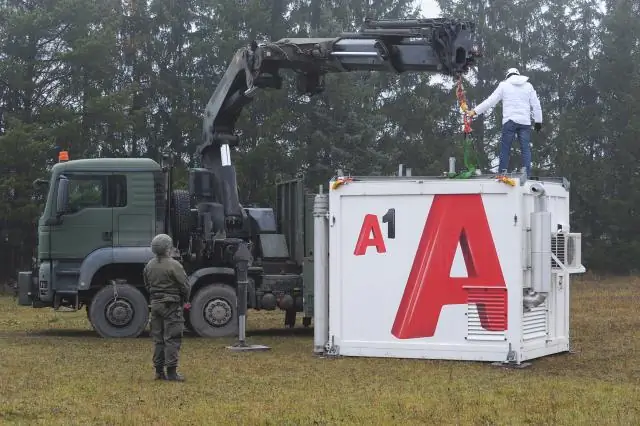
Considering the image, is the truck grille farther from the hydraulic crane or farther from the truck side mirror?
the hydraulic crane

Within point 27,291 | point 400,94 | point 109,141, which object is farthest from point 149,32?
point 27,291

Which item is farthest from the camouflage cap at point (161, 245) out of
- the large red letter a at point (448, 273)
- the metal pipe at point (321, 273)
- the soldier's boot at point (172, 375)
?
the large red letter a at point (448, 273)

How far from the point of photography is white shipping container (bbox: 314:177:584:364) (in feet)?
42.5

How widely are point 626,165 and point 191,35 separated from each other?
62.3ft

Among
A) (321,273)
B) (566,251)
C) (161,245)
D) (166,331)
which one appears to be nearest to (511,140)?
(566,251)

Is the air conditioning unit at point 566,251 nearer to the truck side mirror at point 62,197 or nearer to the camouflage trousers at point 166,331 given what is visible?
the camouflage trousers at point 166,331

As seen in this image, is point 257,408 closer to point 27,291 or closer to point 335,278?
point 335,278

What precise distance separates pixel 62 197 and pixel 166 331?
6.13 m

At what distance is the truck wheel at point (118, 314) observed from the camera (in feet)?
56.1

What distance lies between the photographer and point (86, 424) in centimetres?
895

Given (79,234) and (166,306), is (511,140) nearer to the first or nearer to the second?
(166,306)

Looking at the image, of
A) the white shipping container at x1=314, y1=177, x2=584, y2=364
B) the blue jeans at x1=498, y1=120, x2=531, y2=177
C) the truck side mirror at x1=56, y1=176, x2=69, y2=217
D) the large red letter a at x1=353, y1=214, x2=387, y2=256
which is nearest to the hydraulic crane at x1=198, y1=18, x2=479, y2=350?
the blue jeans at x1=498, y1=120, x2=531, y2=177

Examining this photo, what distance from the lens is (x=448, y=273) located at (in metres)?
13.2

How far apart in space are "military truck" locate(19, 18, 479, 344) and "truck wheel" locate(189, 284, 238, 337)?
16 millimetres
